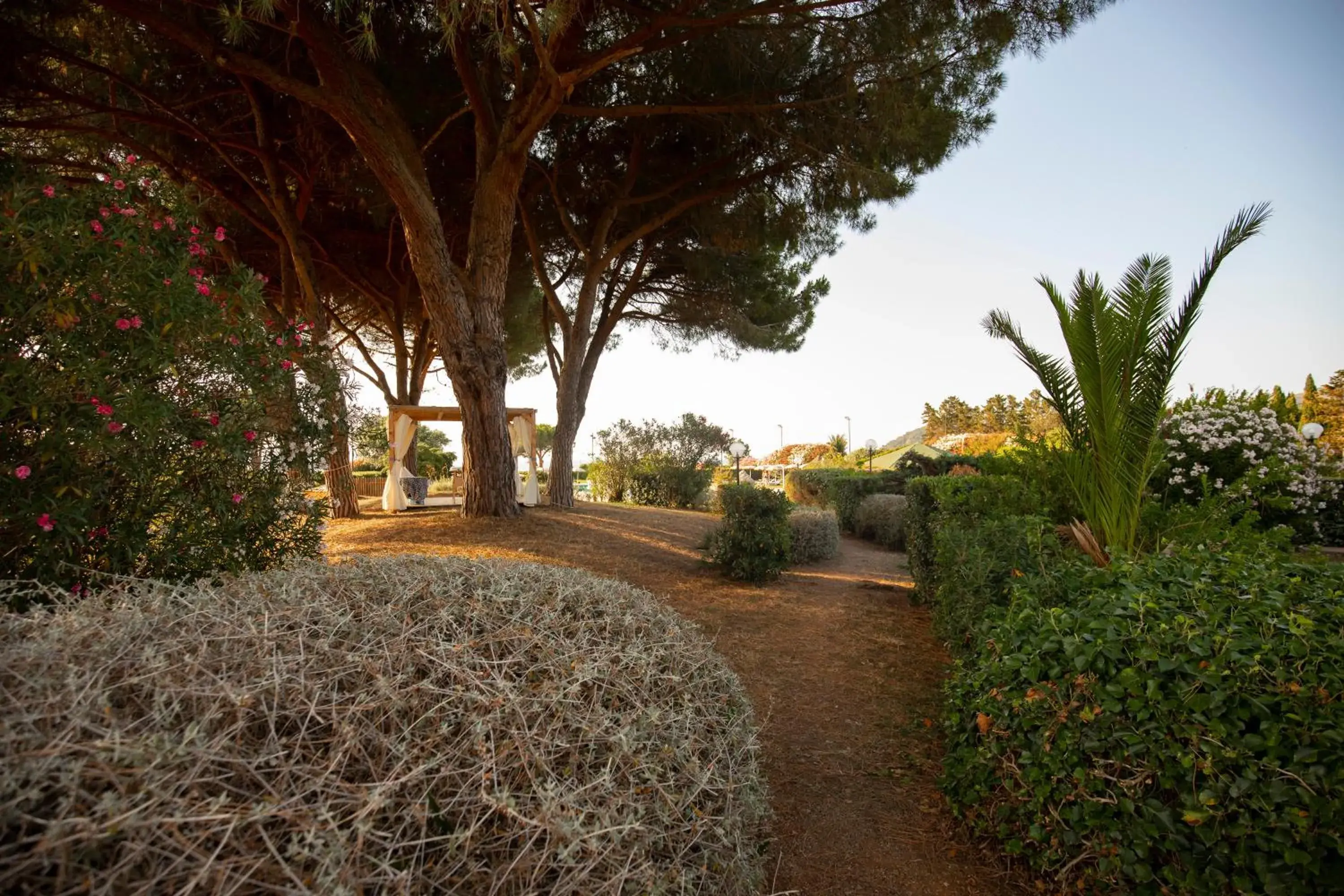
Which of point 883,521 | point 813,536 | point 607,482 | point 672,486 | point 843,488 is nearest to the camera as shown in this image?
point 813,536

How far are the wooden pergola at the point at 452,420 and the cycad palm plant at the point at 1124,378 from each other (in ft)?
31.7

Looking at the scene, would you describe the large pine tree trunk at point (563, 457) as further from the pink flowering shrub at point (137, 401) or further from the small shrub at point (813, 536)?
the pink flowering shrub at point (137, 401)

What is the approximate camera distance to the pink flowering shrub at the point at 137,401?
2.60 meters

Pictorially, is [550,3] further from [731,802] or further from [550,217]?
[550,217]

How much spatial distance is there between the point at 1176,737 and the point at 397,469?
12.5 m

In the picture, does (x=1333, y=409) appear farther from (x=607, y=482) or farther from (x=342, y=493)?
(x=342, y=493)

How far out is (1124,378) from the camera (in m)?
4.51

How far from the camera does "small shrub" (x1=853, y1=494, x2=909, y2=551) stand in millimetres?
12477

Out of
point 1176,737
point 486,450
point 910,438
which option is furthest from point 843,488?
point 910,438

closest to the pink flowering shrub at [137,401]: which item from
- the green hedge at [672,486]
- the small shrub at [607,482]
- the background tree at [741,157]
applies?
the background tree at [741,157]

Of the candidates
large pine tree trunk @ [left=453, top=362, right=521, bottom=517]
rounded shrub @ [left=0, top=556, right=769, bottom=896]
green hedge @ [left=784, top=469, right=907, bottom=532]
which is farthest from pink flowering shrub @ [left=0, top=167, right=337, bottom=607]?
green hedge @ [left=784, top=469, right=907, bottom=532]

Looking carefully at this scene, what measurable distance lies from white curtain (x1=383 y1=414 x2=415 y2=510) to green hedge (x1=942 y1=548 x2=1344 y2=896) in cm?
1170

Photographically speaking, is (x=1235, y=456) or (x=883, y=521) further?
(x=883, y=521)

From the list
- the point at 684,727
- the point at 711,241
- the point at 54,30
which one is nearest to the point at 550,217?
the point at 711,241
